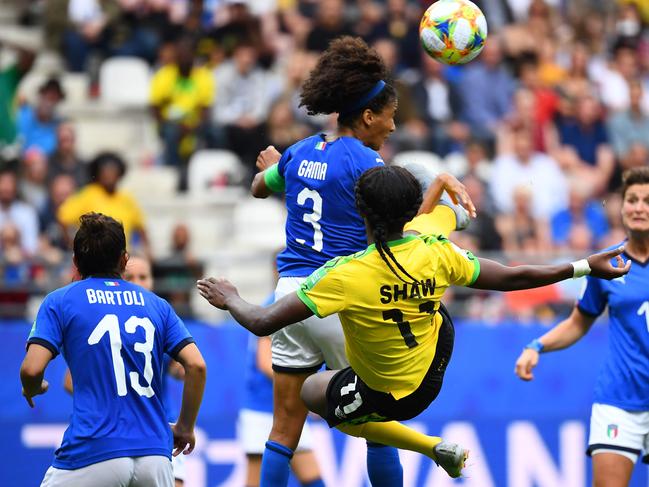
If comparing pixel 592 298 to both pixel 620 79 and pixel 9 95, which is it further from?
pixel 620 79

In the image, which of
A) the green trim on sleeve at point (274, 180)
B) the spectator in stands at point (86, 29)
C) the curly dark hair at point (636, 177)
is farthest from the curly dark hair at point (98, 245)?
the spectator in stands at point (86, 29)

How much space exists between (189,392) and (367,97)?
74.9 inches

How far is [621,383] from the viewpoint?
8266 millimetres

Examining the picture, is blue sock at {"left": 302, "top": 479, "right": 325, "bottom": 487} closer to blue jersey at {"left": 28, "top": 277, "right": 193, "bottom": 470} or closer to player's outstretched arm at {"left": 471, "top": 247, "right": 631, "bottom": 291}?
blue jersey at {"left": 28, "top": 277, "right": 193, "bottom": 470}

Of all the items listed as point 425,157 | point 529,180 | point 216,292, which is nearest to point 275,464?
point 216,292

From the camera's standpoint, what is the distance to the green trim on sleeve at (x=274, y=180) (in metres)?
7.76

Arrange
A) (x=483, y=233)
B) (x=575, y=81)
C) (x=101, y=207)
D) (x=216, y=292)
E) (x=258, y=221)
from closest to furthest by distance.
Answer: (x=216, y=292), (x=101, y=207), (x=483, y=233), (x=258, y=221), (x=575, y=81)

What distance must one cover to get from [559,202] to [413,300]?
853 centimetres

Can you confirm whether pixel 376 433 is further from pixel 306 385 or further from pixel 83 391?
pixel 83 391

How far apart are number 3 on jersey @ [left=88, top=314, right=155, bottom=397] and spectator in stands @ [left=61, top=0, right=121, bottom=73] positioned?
1015 cm

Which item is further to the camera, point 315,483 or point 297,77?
point 297,77

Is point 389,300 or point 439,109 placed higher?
point 439,109

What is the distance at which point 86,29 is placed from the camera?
16750mm

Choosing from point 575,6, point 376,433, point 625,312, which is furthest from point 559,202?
→ point 376,433
